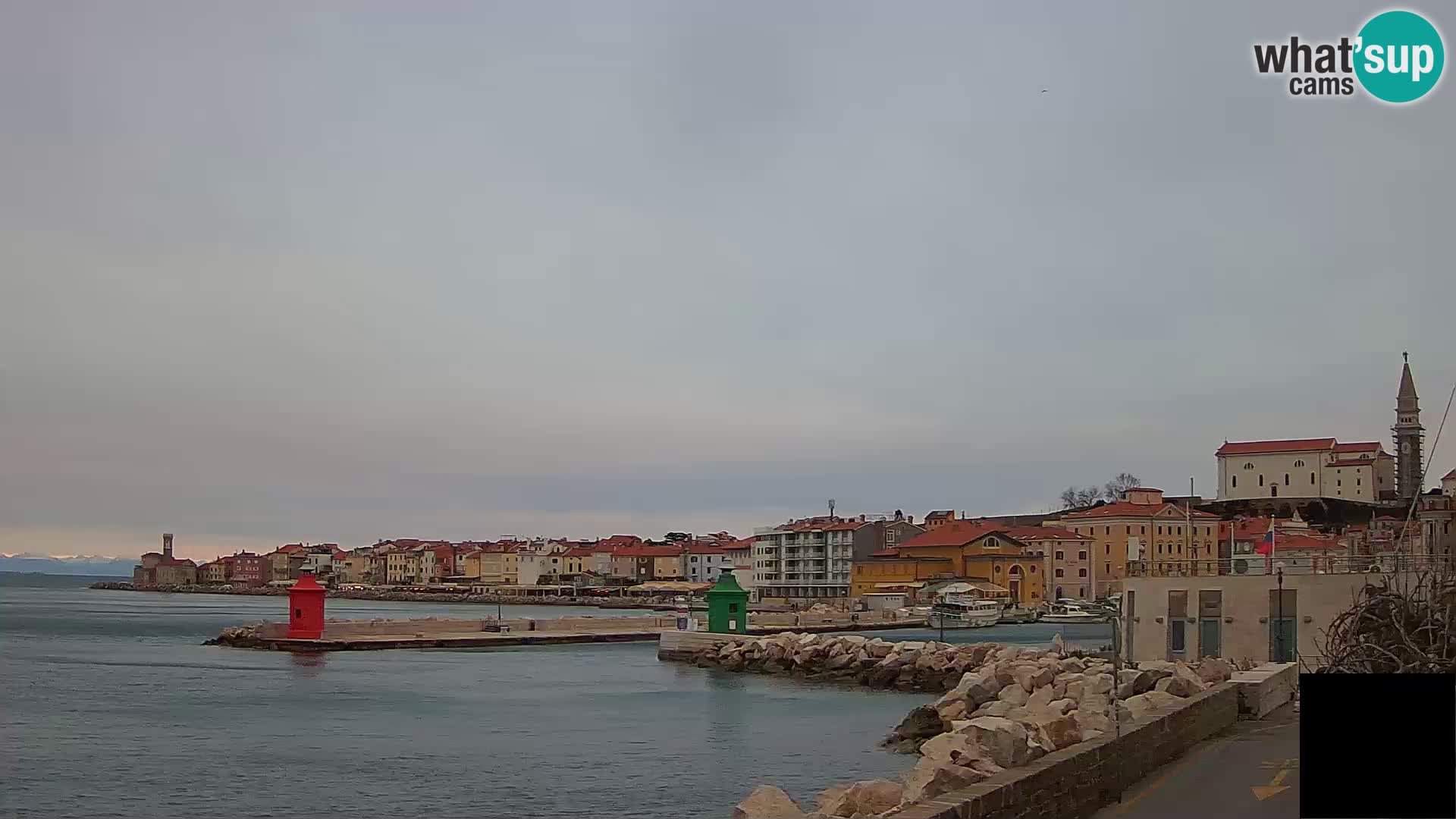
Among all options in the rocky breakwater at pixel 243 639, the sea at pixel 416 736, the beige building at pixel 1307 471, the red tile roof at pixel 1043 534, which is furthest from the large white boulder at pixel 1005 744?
the beige building at pixel 1307 471

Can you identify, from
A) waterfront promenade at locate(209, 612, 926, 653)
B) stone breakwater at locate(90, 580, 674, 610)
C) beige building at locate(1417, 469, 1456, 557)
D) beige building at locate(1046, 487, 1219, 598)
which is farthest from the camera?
stone breakwater at locate(90, 580, 674, 610)

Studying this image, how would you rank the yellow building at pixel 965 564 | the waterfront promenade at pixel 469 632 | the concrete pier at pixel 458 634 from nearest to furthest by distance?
1. the concrete pier at pixel 458 634
2. the waterfront promenade at pixel 469 632
3. the yellow building at pixel 965 564

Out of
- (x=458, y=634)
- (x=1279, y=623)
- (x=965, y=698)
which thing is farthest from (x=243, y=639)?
(x=1279, y=623)

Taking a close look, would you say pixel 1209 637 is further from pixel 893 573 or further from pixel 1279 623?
pixel 893 573

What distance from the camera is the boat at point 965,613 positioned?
9219 centimetres

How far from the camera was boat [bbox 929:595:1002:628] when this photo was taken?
92.2 m

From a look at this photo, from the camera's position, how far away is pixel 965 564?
117 meters

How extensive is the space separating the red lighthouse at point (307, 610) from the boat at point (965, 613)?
41.8 m

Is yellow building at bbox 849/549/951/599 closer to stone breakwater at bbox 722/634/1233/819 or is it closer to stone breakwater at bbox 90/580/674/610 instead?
stone breakwater at bbox 90/580/674/610

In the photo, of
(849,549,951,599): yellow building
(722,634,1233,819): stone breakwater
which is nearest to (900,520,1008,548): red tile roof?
(849,549,951,599): yellow building

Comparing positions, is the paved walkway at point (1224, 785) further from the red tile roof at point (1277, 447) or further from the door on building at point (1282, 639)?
the red tile roof at point (1277, 447)

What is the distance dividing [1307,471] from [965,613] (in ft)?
175

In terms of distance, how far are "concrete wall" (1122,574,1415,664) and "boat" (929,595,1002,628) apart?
57542 mm

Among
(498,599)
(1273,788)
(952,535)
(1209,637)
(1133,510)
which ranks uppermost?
(1133,510)
